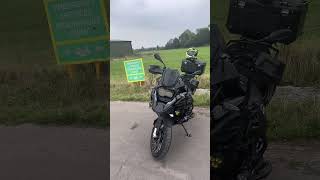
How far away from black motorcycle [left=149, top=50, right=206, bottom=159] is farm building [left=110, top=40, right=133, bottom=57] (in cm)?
13

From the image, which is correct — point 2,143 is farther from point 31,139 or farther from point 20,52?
point 20,52

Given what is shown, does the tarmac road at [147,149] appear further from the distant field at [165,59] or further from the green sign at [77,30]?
the green sign at [77,30]

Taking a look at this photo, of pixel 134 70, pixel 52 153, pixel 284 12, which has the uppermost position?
pixel 284 12

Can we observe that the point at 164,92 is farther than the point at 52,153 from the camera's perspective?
No

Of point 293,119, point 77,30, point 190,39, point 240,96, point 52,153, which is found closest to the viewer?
point 190,39

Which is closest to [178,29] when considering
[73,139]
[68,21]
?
[68,21]

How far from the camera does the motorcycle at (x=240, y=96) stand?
2.49 metres

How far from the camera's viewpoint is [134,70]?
2186 millimetres

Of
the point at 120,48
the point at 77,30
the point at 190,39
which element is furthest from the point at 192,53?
the point at 77,30

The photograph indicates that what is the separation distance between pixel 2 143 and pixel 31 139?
0.93ft

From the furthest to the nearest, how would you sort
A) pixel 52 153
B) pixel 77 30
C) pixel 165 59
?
pixel 52 153 < pixel 77 30 < pixel 165 59

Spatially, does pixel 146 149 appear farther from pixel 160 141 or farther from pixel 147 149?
pixel 160 141

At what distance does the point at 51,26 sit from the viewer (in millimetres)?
4793

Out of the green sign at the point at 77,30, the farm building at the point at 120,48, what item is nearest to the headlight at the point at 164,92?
the farm building at the point at 120,48
